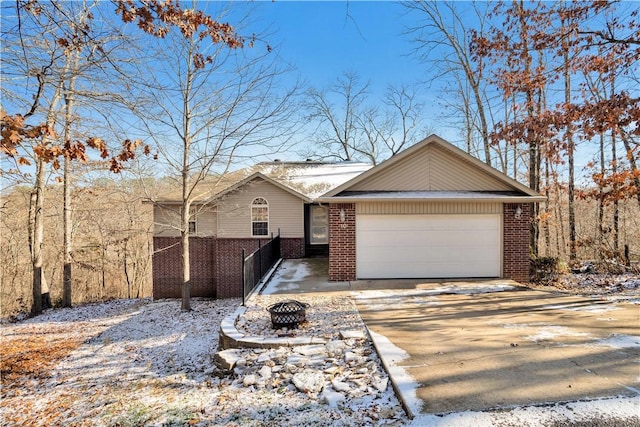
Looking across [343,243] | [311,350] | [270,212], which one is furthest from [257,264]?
[270,212]

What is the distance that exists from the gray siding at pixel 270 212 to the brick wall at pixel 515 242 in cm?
832

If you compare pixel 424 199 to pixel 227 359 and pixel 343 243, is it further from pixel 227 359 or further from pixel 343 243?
pixel 227 359

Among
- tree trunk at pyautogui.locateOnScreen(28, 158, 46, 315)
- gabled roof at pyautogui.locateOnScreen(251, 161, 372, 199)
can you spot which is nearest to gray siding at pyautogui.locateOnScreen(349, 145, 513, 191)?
gabled roof at pyautogui.locateOnScreen(251, 161, 372, 199)

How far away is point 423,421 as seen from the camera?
10.6 ft

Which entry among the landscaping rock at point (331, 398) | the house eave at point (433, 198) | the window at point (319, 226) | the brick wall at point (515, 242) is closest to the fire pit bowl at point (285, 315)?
the landscaping rock at point (331, 398)

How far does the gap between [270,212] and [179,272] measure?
5.27 m

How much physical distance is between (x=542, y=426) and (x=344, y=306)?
4583 millimetres

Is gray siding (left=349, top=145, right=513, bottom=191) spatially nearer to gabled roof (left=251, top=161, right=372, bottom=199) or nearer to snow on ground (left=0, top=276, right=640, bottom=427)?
snow on ground (left=0, top=276, right=640, bottom=427)

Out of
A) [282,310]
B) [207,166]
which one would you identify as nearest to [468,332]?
[282,310]

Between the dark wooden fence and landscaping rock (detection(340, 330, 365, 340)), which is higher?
the dark wooden fence

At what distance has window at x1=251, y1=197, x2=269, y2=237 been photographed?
606 inches

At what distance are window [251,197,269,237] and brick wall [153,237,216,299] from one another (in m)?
2.21

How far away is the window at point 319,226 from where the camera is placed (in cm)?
1576

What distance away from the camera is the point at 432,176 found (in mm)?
10250
